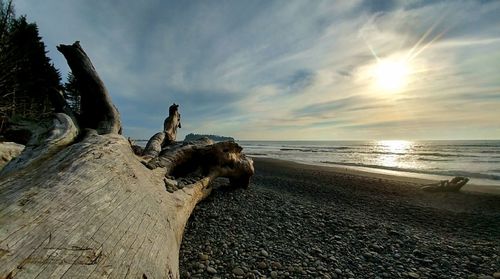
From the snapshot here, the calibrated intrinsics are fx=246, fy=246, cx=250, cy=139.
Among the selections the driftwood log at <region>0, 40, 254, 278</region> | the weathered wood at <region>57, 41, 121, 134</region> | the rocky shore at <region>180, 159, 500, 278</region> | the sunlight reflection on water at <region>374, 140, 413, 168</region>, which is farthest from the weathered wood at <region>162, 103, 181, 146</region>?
the sunlight reflection on water at <region>374, 140, 413, 168</region>

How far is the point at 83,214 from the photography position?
6.77 feet

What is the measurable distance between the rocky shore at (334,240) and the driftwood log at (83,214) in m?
0.85

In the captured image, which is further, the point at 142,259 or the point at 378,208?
the point at 378,208

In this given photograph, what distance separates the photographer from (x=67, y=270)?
1532mm

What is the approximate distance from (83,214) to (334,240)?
4.17m

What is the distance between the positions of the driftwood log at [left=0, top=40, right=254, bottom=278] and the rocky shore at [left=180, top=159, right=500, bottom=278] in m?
0.85

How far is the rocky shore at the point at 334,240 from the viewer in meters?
3.61

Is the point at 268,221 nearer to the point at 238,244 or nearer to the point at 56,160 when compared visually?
the point at 238,244

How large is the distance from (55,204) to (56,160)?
1051 millimetres

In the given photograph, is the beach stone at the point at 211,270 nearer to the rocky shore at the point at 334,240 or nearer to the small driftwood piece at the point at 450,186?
the rocky shore at the point at 334,240

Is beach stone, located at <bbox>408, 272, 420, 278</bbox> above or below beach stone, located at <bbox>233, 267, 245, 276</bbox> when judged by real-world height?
below

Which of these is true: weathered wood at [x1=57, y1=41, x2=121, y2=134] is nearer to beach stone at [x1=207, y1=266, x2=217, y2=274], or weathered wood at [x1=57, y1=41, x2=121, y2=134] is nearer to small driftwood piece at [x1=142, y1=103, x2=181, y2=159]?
small driftwood piece at [x1=142, y1=103, x2=181, y2=159]

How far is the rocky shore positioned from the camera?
3611mm

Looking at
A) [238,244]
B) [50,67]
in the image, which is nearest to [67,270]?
[238,244]
